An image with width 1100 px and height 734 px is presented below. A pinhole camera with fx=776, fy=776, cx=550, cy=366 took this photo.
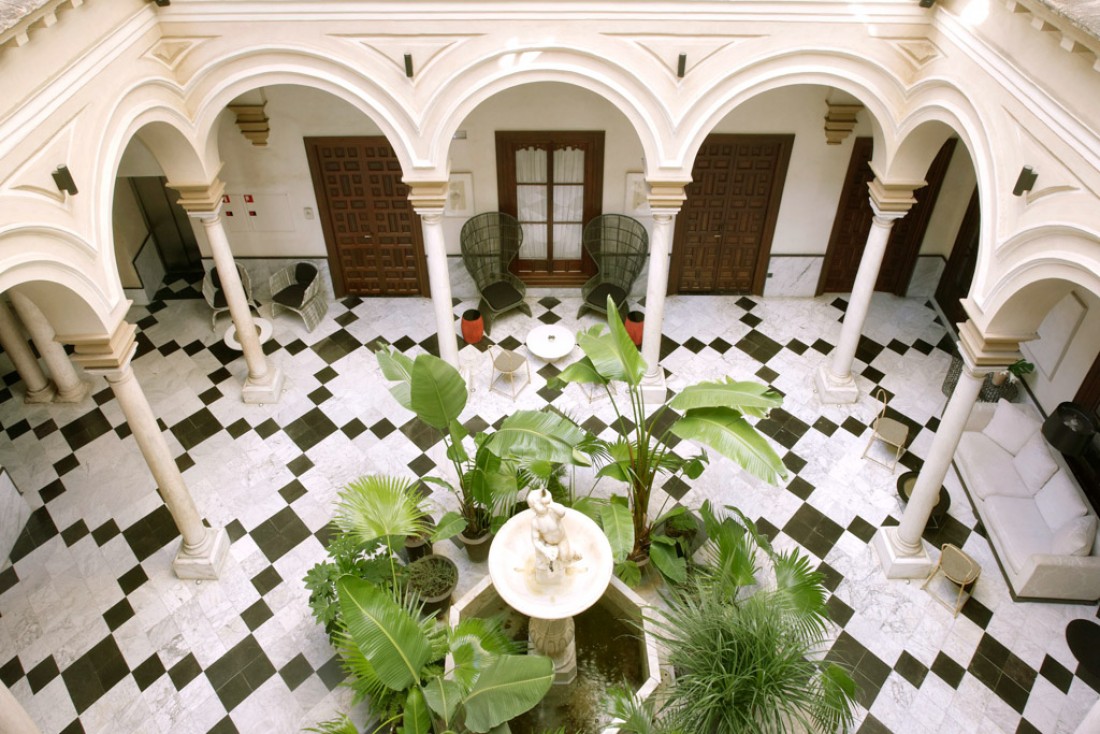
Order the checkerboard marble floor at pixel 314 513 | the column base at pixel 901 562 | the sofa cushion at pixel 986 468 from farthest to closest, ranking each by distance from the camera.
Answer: the sofa cushion at pixel 986 468 → the column base at pixel 901 562 → the checkerboard marble floor at pixel 314 513

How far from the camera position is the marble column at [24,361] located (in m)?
9.51

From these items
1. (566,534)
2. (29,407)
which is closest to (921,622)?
(566,534)

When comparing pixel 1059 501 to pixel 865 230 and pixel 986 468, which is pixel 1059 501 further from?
pixel 865 230

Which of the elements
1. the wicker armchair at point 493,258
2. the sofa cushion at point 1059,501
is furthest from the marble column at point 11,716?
the sofa cushion at point 1059,501

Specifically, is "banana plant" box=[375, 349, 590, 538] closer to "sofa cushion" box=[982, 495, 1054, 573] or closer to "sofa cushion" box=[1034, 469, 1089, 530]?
"sofa cushion" box=[982, 495, 1054, 573]

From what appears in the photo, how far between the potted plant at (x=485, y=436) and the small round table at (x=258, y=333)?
390 cm

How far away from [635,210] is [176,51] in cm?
598

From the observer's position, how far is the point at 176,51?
7664 millimetres

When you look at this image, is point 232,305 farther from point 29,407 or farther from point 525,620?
point 525,620

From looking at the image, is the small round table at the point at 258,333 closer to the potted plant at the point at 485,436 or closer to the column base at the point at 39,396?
the column base at the point at 39,396

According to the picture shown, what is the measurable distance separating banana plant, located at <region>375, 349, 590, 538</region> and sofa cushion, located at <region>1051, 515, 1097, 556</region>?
4752mm

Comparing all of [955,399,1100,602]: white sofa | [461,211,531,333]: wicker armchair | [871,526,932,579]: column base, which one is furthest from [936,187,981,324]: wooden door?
[461,211,531,333]: wicker armchair

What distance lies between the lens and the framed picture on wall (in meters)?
10.7

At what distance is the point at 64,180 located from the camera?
593 centimetres
